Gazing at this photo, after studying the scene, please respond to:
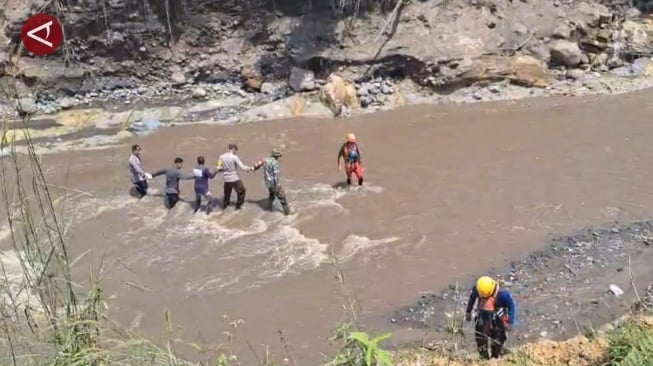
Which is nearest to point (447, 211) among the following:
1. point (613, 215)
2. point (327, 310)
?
point (613, 215)

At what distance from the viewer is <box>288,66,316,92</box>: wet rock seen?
20.4 m

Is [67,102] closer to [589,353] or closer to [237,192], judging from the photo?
[237,192]

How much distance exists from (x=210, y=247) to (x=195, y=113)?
29.6 feet

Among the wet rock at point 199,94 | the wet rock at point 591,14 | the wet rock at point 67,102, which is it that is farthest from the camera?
the wet rock at point 591,14

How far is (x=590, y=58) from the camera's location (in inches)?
836

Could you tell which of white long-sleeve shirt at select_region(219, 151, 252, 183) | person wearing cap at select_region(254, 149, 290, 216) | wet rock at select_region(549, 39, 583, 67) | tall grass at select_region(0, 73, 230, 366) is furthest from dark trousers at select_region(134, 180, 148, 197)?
wet rock at select_region(549, 39, 583, 67)

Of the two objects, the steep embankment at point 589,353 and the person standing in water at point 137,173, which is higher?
the steep embankment at point 589,353

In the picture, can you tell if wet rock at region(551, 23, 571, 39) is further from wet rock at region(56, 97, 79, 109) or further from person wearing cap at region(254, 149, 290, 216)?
wet rock at region(56, 97, 79, 109)

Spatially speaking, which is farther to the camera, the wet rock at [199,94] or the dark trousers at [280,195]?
the wet rock at [199,94]

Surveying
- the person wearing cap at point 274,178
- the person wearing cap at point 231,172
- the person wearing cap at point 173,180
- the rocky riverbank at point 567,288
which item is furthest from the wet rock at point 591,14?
the person wearing cap at point 173,180

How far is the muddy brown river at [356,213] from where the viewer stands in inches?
384

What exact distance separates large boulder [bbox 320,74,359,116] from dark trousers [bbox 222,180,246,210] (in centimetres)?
665

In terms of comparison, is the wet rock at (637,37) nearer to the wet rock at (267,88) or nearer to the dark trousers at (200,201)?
the wet rock at (267,88)

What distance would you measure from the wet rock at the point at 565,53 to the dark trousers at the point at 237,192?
458 inches
